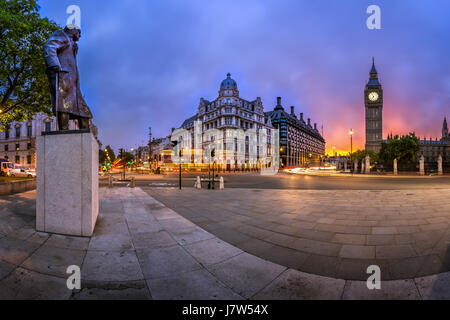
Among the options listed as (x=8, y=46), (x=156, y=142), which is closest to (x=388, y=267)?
(x=8, y=46)

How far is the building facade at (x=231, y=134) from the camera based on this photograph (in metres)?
64.7

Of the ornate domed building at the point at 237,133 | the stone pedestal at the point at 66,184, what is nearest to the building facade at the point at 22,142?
the ornate domed building at the point at 237,133

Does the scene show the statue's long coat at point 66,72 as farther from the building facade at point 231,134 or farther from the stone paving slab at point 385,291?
the building facade at point 231,134

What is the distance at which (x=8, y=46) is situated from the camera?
9.70 meters

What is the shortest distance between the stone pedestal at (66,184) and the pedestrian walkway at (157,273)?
0.27 meters

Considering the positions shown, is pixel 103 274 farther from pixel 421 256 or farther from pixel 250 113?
pixel 250 113

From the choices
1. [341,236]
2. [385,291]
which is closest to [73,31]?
[385,291]

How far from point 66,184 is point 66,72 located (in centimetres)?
289

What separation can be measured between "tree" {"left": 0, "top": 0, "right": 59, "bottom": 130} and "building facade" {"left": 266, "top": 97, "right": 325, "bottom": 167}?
80009 millimetres

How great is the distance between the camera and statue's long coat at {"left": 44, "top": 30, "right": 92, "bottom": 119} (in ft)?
14.9

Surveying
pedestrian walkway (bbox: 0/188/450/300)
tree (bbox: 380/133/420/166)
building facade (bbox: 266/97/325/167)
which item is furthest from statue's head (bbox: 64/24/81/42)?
building facade (bbox: 266/97/325/167)
